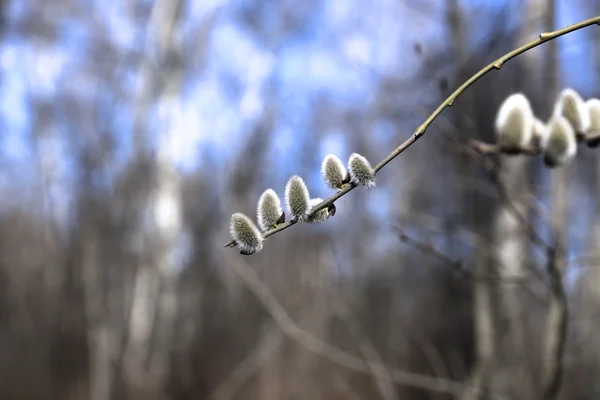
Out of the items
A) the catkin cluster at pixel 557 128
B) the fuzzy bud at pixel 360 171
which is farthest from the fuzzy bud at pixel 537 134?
the fuzzy bud at pixel 360 171

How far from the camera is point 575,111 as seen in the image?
1.15m

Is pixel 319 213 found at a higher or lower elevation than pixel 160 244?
lower

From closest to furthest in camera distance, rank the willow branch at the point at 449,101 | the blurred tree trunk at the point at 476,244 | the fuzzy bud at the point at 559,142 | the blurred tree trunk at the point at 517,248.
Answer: the willow branch at the point at 449,101
the fuzzy bud at the point at 559,142
the blurred tree trunk at the point at 476,244
the blurred tree trunk at the point at 517,248

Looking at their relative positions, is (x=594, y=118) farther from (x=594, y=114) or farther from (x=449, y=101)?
(x=449, y=101)

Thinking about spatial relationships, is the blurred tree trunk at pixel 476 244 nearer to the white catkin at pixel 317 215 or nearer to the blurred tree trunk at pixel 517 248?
the blurred tree trunk at pixel 517 248

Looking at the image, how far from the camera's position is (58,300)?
7859 mm

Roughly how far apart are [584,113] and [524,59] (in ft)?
9.22

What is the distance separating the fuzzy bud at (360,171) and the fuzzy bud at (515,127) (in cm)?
54

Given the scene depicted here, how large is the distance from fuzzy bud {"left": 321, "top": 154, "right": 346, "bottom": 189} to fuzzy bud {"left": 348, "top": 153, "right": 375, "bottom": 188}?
0.06 ft

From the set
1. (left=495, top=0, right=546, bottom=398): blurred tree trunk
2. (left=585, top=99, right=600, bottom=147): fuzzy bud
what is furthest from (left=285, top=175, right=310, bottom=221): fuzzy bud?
(left=495, top=0, right=546, bottom=398): blurred tree trunk

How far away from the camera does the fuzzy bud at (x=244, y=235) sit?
76 centimetres

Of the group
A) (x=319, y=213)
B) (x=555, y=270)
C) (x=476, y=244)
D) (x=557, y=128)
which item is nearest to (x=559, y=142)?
(x=557, y=128)

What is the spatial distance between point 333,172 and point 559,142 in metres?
0.62

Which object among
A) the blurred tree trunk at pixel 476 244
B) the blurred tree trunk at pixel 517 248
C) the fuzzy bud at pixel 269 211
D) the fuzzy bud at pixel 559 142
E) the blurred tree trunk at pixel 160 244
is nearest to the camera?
the fuzzy bud at pixel 269 211
